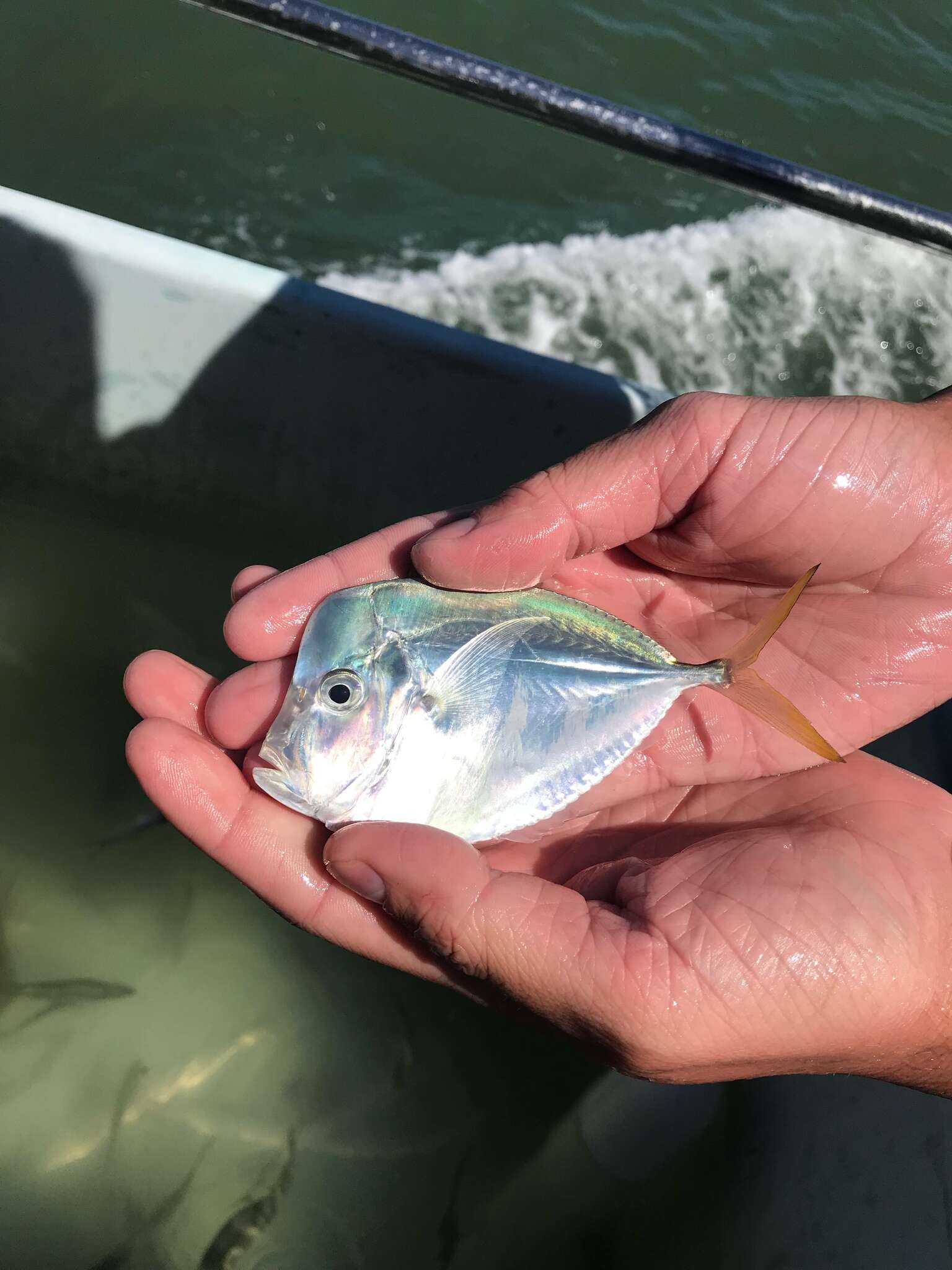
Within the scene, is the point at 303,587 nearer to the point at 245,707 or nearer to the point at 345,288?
the point at 245,707

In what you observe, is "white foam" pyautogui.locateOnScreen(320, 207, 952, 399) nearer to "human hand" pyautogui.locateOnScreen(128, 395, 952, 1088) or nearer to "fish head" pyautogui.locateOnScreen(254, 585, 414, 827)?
"human hand" pyautogui.locateOnScreen(128, 395, 952, 1088)

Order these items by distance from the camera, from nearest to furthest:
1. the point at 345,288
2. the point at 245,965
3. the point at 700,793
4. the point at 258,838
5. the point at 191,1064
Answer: the point at 258,838, the point at 700,793, the point at 191,1064, the point at 245,965, the point at 345,288

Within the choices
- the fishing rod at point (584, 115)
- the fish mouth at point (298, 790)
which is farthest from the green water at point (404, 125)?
the fish mouth at point (298, 790)

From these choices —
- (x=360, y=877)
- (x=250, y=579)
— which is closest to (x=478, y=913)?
(x=360, y=877)

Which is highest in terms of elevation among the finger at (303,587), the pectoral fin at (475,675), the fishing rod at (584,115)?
the fishing rod at (584,115)

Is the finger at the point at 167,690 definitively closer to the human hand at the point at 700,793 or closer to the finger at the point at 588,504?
the human hand at the point at 700,793

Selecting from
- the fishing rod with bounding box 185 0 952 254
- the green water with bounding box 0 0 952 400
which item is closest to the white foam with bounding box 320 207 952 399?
the green water with bounding box 0 0 952 400
